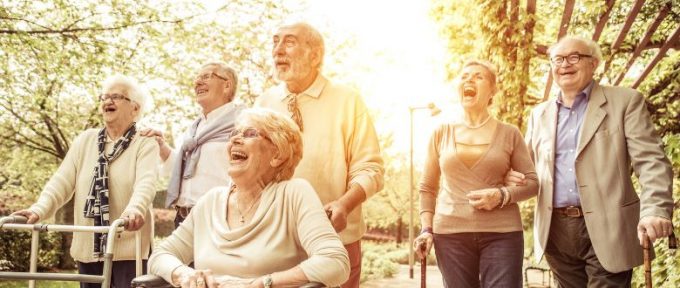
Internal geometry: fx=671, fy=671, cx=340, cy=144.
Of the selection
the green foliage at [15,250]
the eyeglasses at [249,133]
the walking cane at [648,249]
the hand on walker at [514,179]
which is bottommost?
the green foliage at [15,250]

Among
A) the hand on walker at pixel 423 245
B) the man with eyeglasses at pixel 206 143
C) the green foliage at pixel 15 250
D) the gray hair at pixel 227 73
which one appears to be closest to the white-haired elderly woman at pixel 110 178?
the man with eyeglasses at pixel 206 143

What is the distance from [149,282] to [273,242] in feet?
1.45

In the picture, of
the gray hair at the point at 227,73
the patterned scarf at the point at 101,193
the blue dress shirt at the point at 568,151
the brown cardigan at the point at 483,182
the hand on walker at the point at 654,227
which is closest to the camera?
the hand on walker at the point at 654,227

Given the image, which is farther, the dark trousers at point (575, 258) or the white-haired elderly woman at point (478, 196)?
the white-haired elderly woman at point (478, 196)

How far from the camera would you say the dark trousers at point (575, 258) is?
2.79 m

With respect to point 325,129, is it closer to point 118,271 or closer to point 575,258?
point 575,258

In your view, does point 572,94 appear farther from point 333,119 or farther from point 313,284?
point 313,284

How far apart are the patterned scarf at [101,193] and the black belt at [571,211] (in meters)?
2.15

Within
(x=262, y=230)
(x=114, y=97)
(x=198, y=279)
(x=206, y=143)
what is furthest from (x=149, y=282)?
(x=206, y=143)

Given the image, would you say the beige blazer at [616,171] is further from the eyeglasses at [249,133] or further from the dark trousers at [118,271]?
the dark trousers at [118,271]

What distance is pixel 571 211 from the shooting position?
2.91m

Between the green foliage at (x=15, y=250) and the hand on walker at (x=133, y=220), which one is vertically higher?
the hand on walker at (x=133, y=220)

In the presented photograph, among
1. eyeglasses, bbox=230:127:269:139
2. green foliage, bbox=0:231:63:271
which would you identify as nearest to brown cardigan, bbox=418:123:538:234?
eyeglasses, bbox=230:127:269:139

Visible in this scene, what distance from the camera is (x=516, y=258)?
3.02 m
